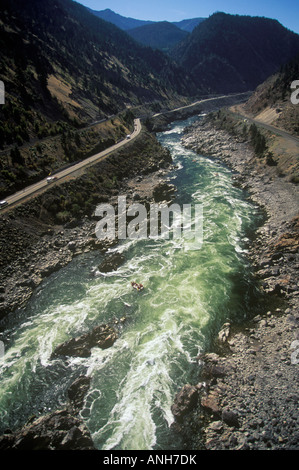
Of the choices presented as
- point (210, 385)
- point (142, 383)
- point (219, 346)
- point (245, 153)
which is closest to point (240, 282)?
point (219, 346)

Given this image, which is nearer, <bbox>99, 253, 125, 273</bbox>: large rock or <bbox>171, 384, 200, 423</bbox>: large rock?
<bbox>171, 384, 200, 423</bbox>: large rock

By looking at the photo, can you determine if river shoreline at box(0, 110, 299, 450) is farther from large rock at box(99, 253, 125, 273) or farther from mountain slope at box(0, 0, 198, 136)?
mountain slope at box(0, 0, 198, 136)

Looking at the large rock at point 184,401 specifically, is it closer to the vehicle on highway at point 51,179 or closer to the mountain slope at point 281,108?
the vehicle on highway at point 51,179

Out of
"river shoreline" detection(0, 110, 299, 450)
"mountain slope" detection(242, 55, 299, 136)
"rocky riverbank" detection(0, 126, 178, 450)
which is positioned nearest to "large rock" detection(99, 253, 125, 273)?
"rocky riverbank" detection(0, 126, 178, 450)

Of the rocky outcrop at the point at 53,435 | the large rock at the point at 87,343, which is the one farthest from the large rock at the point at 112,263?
the rocky outcrop at the point at 53,435

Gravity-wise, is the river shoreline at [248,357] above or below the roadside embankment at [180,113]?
below

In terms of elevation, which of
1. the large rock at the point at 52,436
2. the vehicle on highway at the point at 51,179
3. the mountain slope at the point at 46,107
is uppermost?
the mountain slope at the point at 46,107
